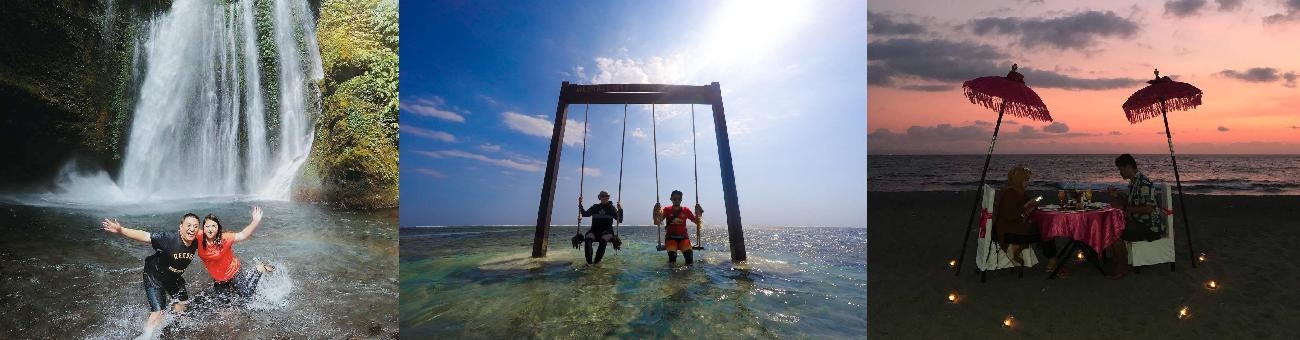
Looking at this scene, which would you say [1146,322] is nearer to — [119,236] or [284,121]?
[284,121]

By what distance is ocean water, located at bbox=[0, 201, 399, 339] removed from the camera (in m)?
5.24

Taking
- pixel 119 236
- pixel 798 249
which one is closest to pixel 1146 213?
pixel 798 249

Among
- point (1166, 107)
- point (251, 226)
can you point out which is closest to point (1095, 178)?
point (1166, 107)

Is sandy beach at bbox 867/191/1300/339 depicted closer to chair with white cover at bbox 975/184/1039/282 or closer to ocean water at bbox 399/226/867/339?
chair with white cover at bbox 975/184/1039/282

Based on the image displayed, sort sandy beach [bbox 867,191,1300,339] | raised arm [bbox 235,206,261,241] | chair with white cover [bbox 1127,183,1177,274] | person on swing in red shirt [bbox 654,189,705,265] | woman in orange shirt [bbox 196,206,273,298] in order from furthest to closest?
1. person on swing in red shirt [bbox 654,189,705,265]
2. chair with white cover [bbox 1127,183,1177,274]
3. raised arm [bbox 235,206,261,241]
4. woman in orange shirt [bbox 196,206,273,298]
5. sandy beach [bbox 867,191,1300,339]

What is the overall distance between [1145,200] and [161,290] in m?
10.6

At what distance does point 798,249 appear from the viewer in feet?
35.2

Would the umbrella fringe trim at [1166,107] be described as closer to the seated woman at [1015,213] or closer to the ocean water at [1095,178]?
the seated woman at [1015,213]

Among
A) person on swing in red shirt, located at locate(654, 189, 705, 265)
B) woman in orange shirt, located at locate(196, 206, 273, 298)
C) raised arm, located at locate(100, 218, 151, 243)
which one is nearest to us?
raised arm, located at locate(100, 218, 151, 243)

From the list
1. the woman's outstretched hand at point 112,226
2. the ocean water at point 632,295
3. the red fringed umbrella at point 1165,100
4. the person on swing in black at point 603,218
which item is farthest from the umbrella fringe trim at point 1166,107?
the woman's outstretched hand at point 112,226

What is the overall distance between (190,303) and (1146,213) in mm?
10282

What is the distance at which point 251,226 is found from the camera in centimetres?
571

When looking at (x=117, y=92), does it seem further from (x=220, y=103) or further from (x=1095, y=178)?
(x=1095, y=178)

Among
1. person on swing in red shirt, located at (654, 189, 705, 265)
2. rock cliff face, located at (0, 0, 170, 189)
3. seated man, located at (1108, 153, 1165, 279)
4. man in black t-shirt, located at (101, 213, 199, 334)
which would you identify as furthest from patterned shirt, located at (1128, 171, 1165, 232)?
rock cliff face, located at (0, 0, 170, 189)
